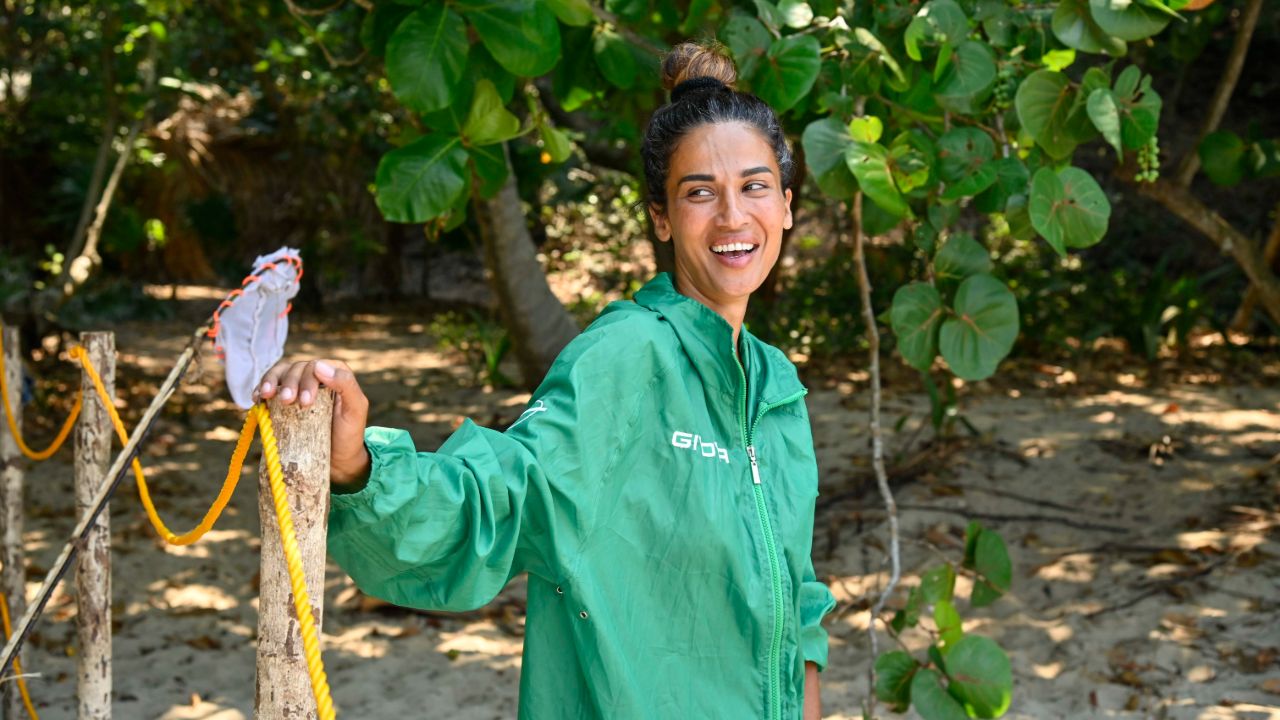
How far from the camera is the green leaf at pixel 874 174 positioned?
97.6 inches

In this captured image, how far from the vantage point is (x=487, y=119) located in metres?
2.63

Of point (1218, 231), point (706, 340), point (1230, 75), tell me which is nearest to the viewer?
point (706, 340)

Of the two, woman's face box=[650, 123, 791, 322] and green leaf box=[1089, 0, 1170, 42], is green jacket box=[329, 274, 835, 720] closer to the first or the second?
woman's face box=[650, 123, 791, 322]

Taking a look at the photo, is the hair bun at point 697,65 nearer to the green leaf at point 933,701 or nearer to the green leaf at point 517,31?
the green leaf at point 517,31

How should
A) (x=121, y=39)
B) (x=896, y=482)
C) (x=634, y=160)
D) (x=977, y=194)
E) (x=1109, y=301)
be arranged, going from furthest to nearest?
(x=1109, y=301), (x=121, y=39), (x=634, y=160), (x=896, y=482), (x=977, y=194)

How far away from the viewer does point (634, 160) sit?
6.57 m

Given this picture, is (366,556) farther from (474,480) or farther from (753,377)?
(753,377)

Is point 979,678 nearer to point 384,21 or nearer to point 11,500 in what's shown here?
point 384,21

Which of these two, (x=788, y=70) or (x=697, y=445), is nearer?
(x=697, y=445)

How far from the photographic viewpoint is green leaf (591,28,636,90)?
119 inches

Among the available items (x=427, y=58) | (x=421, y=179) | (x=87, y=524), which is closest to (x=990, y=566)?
(x=421, y=179)

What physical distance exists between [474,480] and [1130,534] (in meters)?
4.32

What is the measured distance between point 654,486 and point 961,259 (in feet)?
4.60

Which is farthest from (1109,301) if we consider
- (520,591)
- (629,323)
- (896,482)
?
(629,323)
